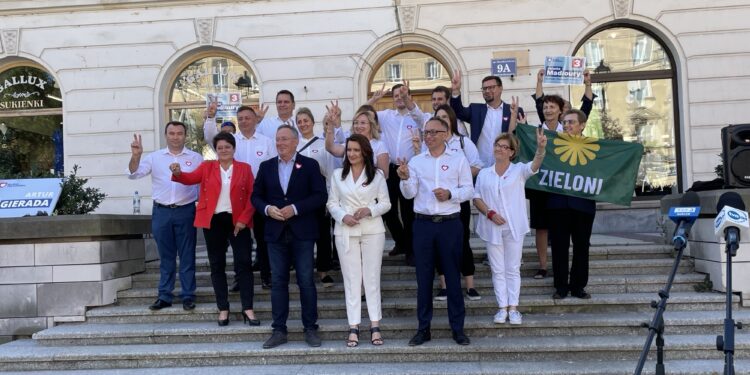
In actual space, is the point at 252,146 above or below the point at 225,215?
above

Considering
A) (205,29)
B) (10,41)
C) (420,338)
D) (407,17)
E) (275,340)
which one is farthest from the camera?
(10,41)

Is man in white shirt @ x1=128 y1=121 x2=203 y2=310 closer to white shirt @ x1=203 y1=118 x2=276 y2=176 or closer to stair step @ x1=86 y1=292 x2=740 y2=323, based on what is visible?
stair step @ x1=86 y1=292 x2=740 y2=323

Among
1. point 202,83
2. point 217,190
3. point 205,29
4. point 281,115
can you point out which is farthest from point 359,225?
point 202,83

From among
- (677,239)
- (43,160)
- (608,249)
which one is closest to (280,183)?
(677,239)

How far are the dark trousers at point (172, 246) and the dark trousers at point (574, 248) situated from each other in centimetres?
409

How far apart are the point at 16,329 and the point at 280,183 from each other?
3931mm

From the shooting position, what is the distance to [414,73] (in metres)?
11.3

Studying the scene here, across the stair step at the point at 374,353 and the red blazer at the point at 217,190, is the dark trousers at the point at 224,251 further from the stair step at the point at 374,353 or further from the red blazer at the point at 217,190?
the stair step at the point at 374,353

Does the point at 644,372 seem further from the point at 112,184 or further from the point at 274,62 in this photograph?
the point at 112,184

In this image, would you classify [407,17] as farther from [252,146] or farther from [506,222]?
[506,222]

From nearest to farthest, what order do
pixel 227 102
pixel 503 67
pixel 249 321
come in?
pixel 249 321
pixel 227 102
pixel 503 67

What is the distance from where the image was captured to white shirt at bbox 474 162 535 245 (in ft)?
18.6

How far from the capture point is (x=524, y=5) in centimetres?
1076

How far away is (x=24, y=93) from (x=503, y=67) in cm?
987
